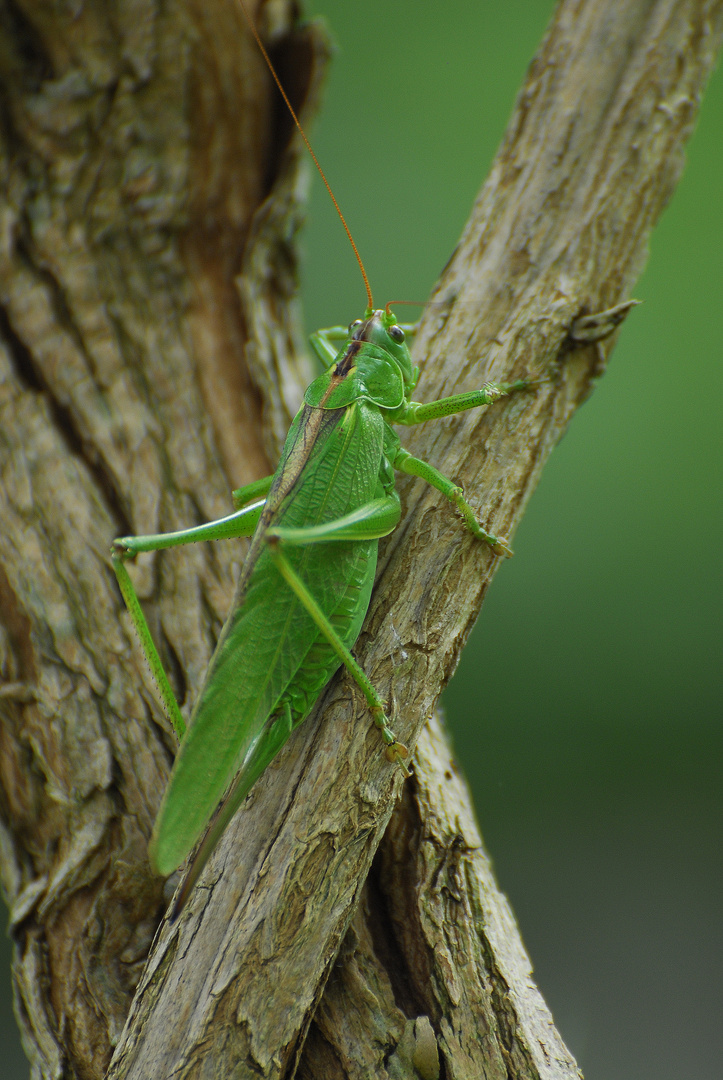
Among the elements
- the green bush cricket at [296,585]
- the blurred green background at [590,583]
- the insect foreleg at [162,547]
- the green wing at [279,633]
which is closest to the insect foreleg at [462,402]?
the green bush cricket at [296,585]

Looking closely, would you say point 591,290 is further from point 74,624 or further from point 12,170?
point 12,170

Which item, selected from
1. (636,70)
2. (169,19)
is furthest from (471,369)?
(169,19)

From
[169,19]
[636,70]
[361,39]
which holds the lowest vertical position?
[636,70]

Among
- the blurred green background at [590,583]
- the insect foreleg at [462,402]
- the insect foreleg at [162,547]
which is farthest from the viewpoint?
the blurred green background at [590,583]

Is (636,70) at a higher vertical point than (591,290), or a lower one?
higher

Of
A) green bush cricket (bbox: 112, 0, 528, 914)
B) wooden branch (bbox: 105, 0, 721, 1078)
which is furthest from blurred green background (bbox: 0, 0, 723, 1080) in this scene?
green bush cricket (bbox: 112, 0, 528, 914)

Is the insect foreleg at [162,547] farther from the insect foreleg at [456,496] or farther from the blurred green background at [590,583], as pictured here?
the blurred green background at [590,583]

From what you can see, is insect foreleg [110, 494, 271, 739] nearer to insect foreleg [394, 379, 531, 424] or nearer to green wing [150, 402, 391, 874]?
green wing [150, 402, 391, 874]
